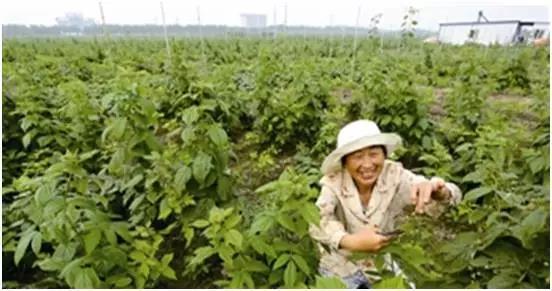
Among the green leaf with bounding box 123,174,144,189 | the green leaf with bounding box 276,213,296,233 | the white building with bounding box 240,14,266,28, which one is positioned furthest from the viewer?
the white building with bounding box 240,14,266,28

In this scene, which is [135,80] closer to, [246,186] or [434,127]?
[246,186]

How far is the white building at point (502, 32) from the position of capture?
48.4 ft

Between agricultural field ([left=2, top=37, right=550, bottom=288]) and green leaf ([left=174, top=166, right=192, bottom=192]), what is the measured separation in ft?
0.03

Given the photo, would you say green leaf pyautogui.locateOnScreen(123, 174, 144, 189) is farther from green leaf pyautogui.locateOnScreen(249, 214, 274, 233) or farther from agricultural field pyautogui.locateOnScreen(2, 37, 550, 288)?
green leaf pyautogui.locateOnScreen(249, 214, 274, 233)

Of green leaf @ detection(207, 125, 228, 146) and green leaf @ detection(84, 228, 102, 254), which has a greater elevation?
green leaf @ detection(207, 125, 228, 146)

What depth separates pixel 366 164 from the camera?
204 cm

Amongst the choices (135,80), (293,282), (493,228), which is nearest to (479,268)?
(493,228)

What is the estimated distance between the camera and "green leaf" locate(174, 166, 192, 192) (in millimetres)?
2529

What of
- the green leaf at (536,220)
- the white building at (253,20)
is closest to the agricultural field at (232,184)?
the green leaf at (536,220)

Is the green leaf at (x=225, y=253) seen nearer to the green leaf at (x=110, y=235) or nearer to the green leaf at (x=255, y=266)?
the green leaf at (x=255, y=266)

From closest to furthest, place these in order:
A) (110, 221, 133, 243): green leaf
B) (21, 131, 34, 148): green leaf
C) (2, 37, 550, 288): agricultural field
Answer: (2, 37, 550, 288): agricultural field < (110, 221, 133, 243): green leaf < (21, 131, 34, 148): green leaf

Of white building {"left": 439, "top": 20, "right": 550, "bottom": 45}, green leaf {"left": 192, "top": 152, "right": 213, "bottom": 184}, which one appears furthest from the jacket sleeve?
white building {"left": 439, "top": 20, "right": 550, "bottom": 45}

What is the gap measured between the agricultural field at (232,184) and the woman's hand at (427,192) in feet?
0.21

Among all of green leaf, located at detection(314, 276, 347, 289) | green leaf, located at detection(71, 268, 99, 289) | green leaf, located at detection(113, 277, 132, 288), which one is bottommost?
green leaf, located at detection(113, 277, 132, 288)
